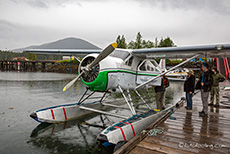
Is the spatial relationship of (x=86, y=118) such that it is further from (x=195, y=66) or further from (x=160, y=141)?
(x=195, y=66)

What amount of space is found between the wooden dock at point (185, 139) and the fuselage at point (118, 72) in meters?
2.09

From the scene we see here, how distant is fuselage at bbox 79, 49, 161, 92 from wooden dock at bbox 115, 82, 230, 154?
6.85 ft

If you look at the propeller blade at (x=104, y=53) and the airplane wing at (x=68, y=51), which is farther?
the airplane wing at (x=68, y=51)

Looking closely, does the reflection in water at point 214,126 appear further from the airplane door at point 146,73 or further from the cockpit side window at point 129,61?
the cockpit side window at point 129,61

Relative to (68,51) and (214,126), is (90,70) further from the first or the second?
(214,126)

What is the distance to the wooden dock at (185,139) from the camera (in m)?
3.42

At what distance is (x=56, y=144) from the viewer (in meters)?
4.77

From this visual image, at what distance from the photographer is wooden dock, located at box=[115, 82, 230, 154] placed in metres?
3.42

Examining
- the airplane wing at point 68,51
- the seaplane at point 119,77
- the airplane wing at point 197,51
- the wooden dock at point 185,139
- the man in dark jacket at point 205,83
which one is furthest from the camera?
the airplane wing at point 68,51

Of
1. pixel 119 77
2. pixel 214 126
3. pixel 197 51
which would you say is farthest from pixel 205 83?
pixel 119 77

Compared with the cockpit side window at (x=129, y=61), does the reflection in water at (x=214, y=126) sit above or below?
below

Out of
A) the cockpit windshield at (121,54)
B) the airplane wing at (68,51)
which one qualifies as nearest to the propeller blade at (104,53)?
the cockpit windshield at (121,54)

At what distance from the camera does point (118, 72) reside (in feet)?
20.3

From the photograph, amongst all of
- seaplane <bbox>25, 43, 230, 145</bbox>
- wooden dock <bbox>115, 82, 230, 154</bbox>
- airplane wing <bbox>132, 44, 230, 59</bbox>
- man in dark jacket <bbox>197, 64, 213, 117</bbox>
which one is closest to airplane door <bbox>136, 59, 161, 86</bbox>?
seaplane <bbox>25, 43, 230, 145</bbox>
